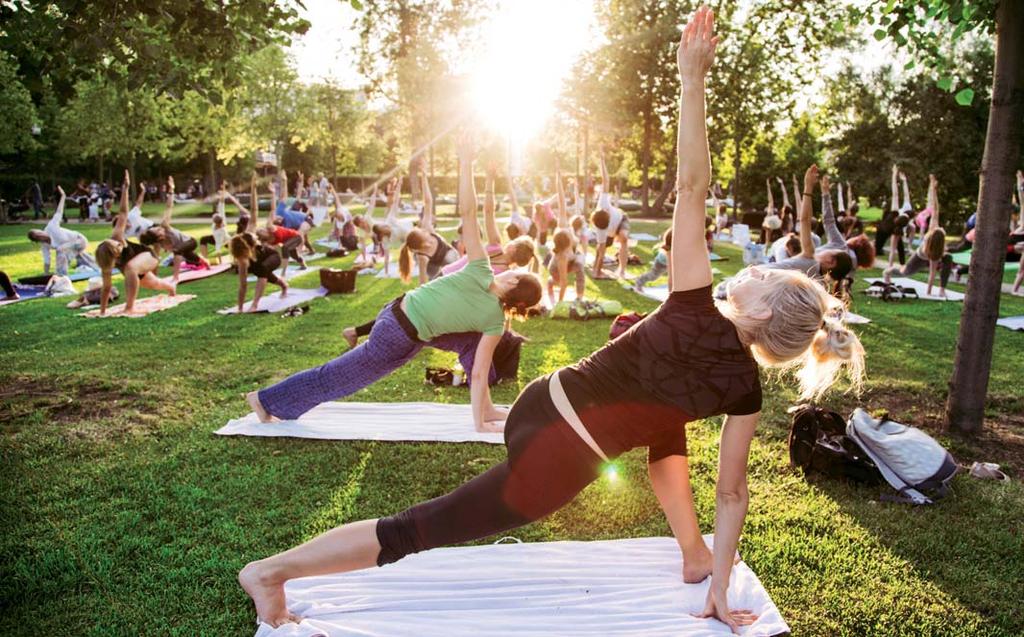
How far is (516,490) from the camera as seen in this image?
2.66 meters

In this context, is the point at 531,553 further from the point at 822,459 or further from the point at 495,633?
the point at 822,459

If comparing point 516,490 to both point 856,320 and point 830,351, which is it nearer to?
point 830,351

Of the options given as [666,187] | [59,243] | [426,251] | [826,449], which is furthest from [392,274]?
[666,187]

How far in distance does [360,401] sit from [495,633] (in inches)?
155

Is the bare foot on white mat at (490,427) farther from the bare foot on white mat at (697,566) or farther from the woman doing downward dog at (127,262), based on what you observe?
the woman doing downward dog at (127,262)

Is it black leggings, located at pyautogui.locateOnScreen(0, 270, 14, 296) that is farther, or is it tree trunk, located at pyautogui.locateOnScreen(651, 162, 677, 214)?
tree trunk, located at pyautogui.locateOnScreen(651, 162, 677, 214)

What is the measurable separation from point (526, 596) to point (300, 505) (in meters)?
1.73

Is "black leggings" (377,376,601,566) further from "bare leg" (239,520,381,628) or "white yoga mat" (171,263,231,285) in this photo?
"white yoga mat" (171,263,231,285)

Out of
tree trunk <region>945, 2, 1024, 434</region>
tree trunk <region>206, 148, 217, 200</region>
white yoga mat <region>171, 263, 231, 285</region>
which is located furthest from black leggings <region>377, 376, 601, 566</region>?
tree trunk <region>206, 148, 217, 200</region>

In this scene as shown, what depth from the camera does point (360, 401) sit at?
6.73m

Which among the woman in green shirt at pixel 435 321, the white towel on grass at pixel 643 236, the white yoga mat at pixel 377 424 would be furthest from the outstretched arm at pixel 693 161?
the white towel on grass at pixel 643 236

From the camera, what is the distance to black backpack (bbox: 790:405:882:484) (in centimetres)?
476

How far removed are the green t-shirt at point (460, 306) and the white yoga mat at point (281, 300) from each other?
6.94m

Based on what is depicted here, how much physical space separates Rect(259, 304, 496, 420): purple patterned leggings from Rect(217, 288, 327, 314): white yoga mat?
629cm
